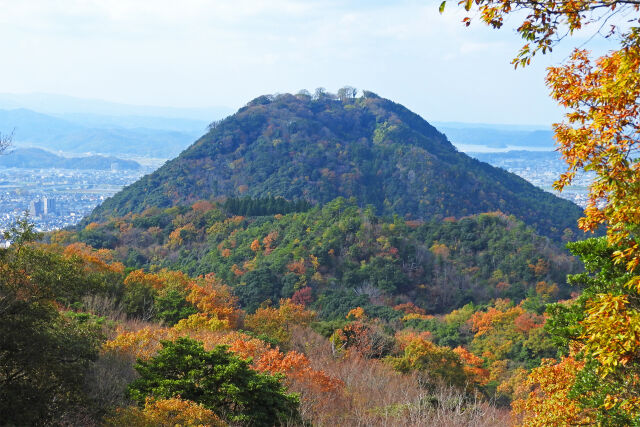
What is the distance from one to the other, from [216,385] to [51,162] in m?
158

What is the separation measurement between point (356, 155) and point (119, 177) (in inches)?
3119

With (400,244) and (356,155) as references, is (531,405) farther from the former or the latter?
(356,155)

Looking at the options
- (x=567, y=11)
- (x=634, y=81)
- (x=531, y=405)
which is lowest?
(x=531, y=405)

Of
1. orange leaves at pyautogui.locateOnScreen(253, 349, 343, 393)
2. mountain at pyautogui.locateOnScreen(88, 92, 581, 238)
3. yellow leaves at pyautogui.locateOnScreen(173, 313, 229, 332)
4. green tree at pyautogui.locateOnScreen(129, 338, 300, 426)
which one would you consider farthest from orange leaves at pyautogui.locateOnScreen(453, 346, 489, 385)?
mountain at pyautogui.locateOnScreen(88, 92, 581, 238)

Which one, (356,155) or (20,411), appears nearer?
(20,411)

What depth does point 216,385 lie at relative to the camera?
902 centimetres

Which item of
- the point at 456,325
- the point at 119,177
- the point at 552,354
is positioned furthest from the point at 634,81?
the point at 119,177

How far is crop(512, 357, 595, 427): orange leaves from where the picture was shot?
24.6 feet

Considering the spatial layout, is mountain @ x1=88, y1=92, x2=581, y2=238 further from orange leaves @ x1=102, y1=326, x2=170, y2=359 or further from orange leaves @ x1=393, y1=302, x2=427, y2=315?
orange leaves @ x1=102, y1=326, x2=170, y2=359

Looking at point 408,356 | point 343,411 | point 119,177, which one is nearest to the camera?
point 343,411

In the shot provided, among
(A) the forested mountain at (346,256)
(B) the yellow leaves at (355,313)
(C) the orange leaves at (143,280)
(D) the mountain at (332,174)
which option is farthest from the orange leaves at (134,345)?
(D) the mountain at (332,174)

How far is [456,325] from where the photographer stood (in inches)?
1366

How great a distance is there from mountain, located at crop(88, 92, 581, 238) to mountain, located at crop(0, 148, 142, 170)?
2925 inches

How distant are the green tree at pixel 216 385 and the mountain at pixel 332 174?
2563 inches
